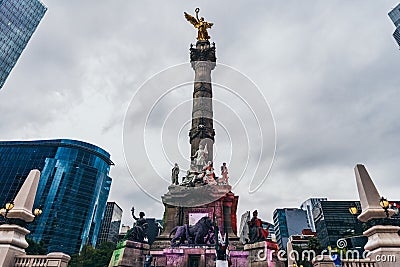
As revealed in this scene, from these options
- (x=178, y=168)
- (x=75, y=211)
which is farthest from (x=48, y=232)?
(x=178, y=168)

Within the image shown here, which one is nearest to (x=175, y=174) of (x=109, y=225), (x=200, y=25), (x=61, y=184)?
(x=200, y=25)

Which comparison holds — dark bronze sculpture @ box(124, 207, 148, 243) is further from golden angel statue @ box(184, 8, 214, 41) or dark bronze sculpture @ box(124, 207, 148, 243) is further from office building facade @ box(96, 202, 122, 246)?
office building facade @ box(96, 202, 122, 246)

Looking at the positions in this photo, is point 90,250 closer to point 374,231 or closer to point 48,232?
point 374,231

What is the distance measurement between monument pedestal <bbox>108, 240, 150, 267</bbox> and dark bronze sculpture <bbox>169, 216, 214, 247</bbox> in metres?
2.37

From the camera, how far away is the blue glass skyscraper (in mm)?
74438

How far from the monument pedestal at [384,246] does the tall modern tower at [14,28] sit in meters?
75.4

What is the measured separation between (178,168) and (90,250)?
59.6 feet

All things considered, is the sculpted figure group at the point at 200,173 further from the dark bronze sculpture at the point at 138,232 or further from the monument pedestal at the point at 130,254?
the monument pedestal at the point at 130,254

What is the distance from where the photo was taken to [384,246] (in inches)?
405

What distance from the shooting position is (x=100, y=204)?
96.6 m

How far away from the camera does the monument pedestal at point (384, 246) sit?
1004 cm

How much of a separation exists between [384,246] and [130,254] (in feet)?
50.7

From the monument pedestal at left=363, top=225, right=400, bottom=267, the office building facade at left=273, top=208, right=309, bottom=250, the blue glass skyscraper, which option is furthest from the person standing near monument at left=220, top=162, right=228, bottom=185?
the office building facade at left=273, top=208, right=309, bottom=250

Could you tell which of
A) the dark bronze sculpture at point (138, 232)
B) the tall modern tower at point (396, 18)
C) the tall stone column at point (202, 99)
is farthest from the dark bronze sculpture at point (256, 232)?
the tall modern tower at point (396, 18)
